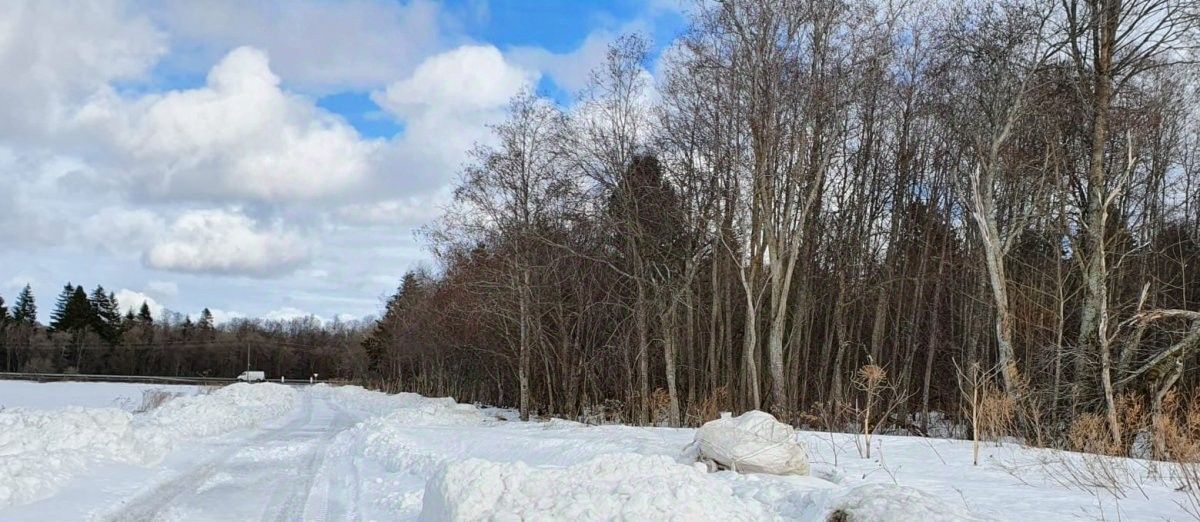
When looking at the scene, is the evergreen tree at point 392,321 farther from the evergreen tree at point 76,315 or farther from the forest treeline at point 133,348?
the evergreen tree at point 76,315

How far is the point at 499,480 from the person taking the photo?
7281 mm

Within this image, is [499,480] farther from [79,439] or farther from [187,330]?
[187,330]

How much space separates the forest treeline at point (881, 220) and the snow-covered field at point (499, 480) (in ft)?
16.6

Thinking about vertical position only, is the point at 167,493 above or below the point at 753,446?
below

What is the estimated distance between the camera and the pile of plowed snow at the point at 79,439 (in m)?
9.62

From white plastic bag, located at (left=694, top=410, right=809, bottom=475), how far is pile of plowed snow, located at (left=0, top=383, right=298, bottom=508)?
803 centimetres

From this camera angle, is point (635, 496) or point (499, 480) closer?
point (635, 496)

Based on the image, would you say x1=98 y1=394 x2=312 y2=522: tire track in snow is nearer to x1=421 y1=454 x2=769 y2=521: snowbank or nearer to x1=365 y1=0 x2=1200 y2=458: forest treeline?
x1=421 y1=454 x2=769 y2=521: snowbank

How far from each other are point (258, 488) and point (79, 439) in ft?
14.3

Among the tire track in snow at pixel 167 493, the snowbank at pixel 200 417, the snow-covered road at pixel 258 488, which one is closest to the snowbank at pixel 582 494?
the snow-covered road at pixel 258 488

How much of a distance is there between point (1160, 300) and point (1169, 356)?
14.0 metres

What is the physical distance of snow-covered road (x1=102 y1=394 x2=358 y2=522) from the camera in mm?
9000

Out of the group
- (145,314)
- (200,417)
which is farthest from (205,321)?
(200,417)

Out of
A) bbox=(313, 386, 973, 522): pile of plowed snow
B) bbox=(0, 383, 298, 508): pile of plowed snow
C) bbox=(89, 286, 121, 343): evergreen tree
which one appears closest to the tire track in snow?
bbox=(0, 383, 298, 508): pile of plowed snow
